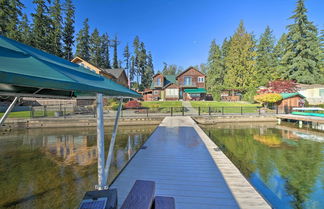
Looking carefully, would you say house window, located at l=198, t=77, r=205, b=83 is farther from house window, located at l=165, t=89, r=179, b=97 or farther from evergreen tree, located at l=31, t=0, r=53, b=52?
evergreen tree, located at l=31, t=0, r=53, b=52

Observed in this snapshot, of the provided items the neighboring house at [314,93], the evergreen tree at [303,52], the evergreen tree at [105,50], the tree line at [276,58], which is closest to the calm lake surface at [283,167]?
the neighboring house at [314,93]

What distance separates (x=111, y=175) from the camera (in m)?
4.63

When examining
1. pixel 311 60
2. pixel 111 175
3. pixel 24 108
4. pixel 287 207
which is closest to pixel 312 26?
pixel 311 60

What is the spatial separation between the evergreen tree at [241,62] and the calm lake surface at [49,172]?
→ 96.6ft

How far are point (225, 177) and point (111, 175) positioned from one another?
131 inches

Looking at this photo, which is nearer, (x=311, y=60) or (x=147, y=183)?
(x=147, y=183)

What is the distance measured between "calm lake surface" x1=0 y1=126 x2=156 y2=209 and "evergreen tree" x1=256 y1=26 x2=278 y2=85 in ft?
108

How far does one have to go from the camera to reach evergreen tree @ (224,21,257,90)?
99.1 feet

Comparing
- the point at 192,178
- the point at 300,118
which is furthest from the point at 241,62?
the point at 192,178

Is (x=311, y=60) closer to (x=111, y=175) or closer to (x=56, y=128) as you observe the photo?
(x=111, y=175)

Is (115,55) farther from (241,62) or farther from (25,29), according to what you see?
(241,62)

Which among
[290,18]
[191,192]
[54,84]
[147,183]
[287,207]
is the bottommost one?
[287,207]

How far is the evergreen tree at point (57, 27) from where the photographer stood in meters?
29.2

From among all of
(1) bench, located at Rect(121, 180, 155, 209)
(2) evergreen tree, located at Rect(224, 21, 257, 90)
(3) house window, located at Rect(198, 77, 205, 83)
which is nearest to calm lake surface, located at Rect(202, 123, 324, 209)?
(1) bench, located at Rect(121, 180, 155, 209)
